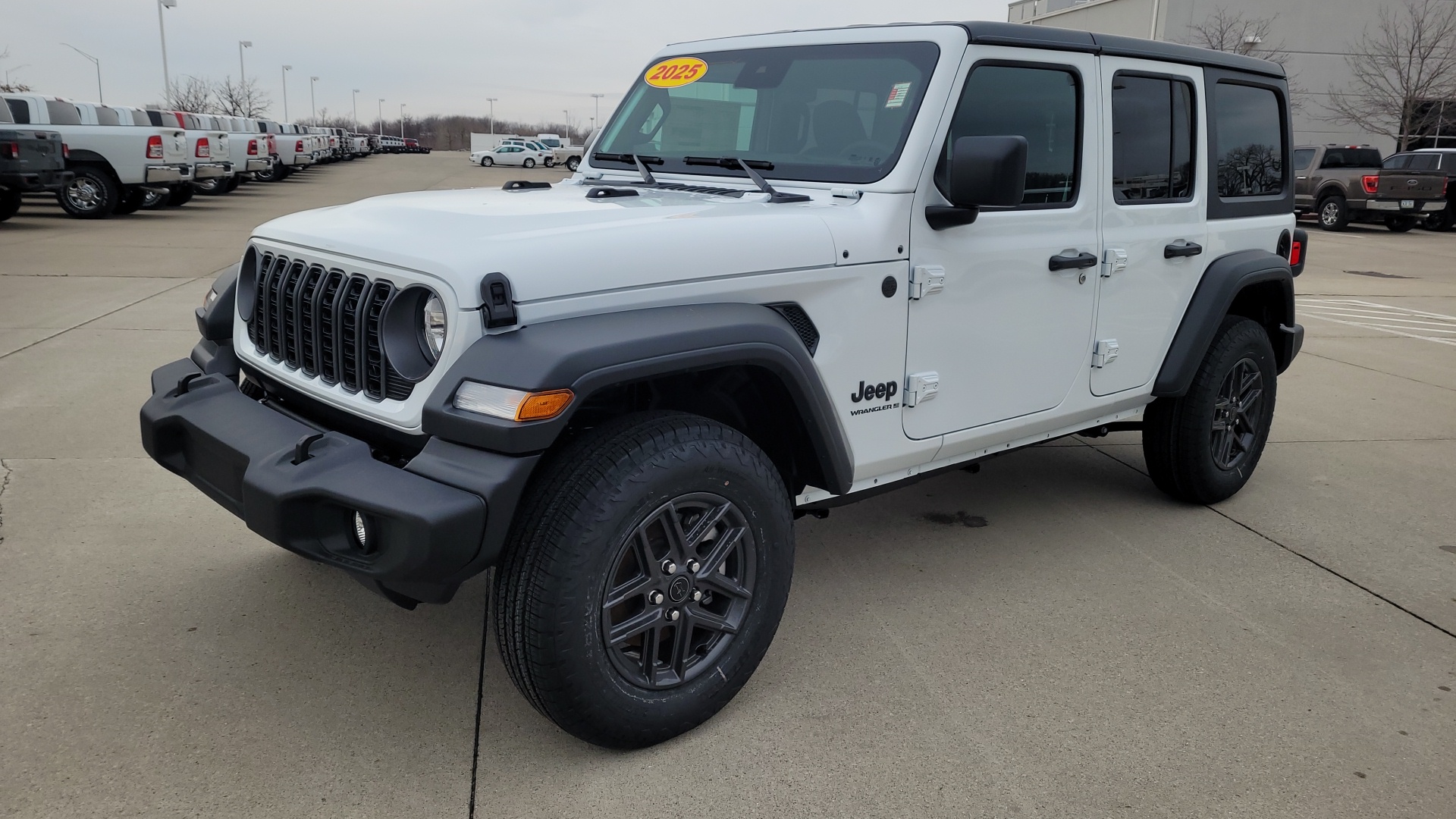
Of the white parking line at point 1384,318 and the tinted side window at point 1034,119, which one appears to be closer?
the tinted side window at point 1034,119

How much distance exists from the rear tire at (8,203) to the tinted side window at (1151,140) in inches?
642

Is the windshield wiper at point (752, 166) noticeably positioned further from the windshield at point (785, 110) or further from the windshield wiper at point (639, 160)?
the windshield wiper at point (639, 160)

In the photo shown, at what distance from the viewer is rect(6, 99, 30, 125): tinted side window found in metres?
15.6

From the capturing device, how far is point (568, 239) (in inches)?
97.6

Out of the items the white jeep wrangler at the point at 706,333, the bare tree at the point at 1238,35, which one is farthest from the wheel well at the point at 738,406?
the bare tree at the point at 1238,35

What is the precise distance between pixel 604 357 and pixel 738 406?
2.48 ft

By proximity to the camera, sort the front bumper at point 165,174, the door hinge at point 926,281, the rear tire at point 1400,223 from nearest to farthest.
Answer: the door hinge at point 926,281 < the front bumper at point 165,174 < the rear tire at point 1400,223

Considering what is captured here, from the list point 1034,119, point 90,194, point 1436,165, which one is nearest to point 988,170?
point 1034,119

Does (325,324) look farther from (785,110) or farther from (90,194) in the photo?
(90,194)

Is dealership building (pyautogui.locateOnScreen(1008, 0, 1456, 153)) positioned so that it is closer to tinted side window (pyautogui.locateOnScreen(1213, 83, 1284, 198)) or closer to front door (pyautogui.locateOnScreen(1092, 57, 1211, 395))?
tinted side window (pyautogui.locateOnScreen(1213, 83, 1284, 198))

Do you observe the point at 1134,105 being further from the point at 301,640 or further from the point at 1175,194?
the point at 301,640

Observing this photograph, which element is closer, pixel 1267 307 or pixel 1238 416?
pixel 1238 416

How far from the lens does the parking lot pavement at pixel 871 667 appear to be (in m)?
2.58

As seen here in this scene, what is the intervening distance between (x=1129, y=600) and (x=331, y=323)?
2.81 meters
